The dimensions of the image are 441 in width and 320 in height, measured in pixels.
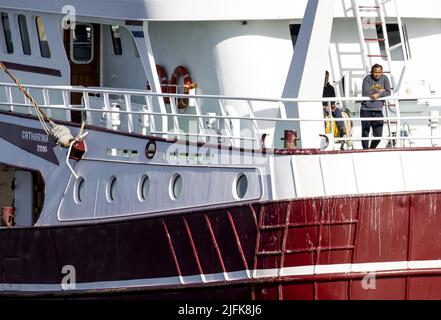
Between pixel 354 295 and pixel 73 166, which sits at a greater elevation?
pixel 73 166

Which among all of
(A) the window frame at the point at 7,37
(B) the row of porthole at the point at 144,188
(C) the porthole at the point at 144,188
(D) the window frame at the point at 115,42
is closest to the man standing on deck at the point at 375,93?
(B) the row of porthole at the point at 144,188

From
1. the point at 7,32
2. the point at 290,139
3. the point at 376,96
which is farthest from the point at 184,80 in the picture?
the point at 7,32

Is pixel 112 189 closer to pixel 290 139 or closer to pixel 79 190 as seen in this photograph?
pixel 79 190

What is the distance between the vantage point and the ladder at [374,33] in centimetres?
1908

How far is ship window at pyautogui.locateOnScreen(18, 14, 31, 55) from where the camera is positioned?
72.6 ft

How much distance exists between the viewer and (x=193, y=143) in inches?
687

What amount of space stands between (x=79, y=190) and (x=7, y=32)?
171 inches

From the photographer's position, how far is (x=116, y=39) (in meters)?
21.2

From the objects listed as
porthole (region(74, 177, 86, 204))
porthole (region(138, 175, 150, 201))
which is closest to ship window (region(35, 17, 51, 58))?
porthole (region(74, 177, 86, 204))

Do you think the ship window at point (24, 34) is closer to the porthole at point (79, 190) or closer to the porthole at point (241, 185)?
the porthole at point (79, 190)

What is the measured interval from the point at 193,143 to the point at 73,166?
2562mm

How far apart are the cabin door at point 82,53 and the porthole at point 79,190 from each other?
2.49 metres

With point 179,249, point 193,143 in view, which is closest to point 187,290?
point 179,249
